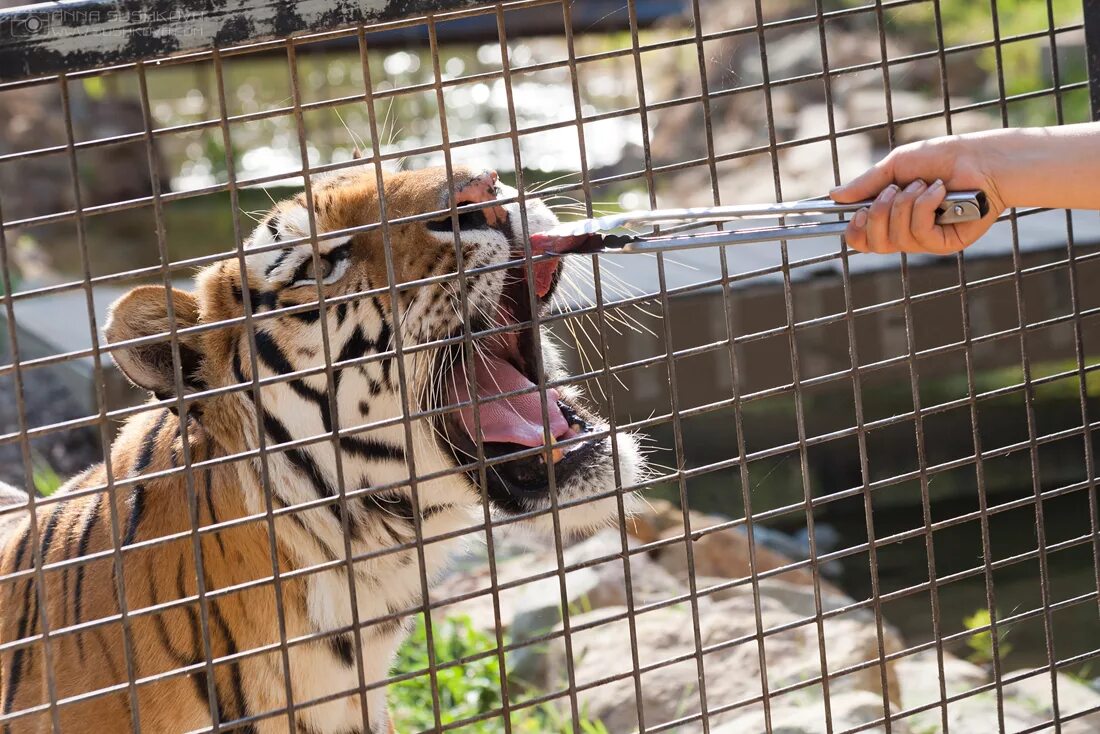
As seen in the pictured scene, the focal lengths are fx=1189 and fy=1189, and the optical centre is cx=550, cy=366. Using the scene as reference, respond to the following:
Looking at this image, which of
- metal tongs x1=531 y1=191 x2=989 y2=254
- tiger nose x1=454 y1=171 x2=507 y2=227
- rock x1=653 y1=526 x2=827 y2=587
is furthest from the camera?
rock x1=653 y1=526 x2=827 y2=587

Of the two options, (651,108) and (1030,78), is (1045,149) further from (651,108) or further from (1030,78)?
(1030,78)

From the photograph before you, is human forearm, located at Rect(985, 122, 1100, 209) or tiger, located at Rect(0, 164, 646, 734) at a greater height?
human forearm, located at Rect(985, 122, 1100, 209)

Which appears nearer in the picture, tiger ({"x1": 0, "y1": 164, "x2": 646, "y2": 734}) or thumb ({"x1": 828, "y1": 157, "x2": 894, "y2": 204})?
thumb ({"x1": 828, "y1": 157, "x2": 894, "y2": 204})

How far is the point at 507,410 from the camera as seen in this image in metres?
2.19

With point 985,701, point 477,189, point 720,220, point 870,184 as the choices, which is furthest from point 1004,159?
point 985,701

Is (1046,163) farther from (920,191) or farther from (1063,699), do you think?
(1063,699)

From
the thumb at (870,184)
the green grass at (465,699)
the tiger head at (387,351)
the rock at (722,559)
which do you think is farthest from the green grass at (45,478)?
the thumb at (870,184)

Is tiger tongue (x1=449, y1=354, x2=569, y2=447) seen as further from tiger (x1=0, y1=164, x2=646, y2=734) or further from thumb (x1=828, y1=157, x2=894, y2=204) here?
thumb (x1=828, y1=157, x2=894, y2=204)

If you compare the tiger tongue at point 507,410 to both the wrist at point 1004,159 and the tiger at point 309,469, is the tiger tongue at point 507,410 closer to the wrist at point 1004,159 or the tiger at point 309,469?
the tiger at point 309,469

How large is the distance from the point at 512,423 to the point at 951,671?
6.80 feet

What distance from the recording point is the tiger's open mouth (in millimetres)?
2164

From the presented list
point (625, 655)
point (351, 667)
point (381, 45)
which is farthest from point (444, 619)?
point (381, 45)

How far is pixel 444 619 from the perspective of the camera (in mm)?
4160

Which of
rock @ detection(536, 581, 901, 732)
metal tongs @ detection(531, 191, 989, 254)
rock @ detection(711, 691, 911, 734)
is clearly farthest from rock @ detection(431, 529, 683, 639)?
metal tongs @ detection(531, 191, 989, 254)
